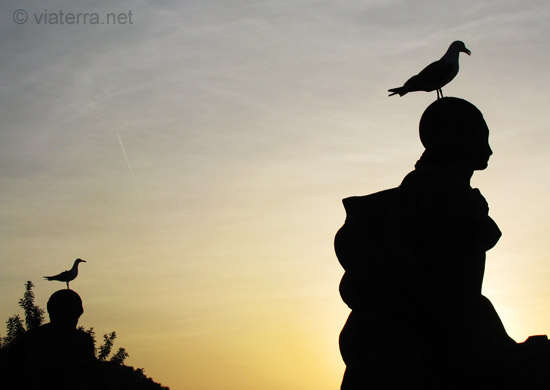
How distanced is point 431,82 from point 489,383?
639 cm

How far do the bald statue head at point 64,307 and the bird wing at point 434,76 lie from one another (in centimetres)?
497

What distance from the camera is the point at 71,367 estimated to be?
7457 millimetres

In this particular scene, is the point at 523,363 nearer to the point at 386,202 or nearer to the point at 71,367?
the point at 386,202

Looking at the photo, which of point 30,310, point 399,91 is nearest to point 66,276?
point 30,310

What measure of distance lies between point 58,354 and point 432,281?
4.29 metres

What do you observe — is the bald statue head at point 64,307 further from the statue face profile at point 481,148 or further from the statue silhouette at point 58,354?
the statue face profile at point 481,148

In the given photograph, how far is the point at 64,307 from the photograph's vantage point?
7.62 metres

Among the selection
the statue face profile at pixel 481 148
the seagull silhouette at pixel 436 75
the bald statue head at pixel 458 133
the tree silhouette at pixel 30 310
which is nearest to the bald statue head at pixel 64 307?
the bald statue head at pixel 458 133

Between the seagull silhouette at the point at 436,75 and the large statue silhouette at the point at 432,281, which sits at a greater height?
the seagull silhouette at the point at 436,75

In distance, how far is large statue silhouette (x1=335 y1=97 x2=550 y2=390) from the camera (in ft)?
14.7

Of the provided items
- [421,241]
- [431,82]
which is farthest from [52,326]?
[431,82]

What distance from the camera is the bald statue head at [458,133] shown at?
16.2 feet

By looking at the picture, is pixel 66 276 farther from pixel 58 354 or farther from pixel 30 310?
pixel 58 354

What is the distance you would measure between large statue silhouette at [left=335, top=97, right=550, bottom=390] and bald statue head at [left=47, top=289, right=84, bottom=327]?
3.63m
